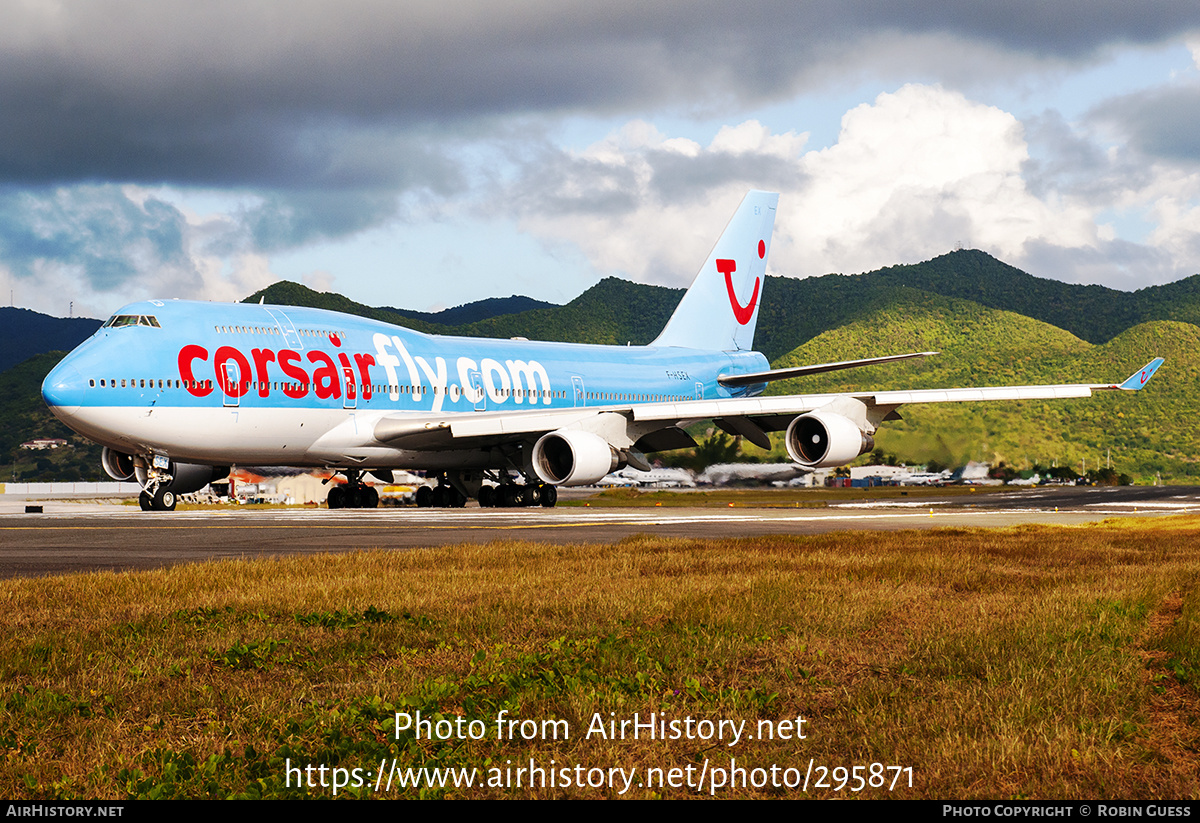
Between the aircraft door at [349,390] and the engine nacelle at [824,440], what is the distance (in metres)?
11.2

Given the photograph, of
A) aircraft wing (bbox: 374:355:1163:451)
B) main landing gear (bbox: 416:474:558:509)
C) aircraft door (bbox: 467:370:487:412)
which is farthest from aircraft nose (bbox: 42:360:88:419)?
main landing gear (bbox: 416:474:558:509)

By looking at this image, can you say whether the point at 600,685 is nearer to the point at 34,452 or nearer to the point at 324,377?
the point at 324,377

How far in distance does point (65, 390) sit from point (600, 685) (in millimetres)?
21928

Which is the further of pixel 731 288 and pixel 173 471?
pixel 731 288

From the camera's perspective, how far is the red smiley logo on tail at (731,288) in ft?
143

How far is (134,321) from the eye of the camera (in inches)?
1013

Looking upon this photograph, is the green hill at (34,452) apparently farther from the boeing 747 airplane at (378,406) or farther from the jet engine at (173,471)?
the boeing 747 airplane at (378,406)

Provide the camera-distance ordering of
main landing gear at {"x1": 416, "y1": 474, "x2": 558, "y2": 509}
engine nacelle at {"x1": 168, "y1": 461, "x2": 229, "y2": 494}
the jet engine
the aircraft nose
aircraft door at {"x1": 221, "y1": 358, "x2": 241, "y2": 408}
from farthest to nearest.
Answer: main landing gear at {"x1": 416, "y1": 474, "x2": 558, "y2": 509}, engine nacelle at {"x1": 168, "y1": 461, "x2": 229, "y2": 494}, the jet engine, aircraft door at {"x1": 221, "y1": 358, "x2": 241, "y2": 408}, the aircraft nose

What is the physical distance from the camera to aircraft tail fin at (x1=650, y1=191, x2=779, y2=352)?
141 feet

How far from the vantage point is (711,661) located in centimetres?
643

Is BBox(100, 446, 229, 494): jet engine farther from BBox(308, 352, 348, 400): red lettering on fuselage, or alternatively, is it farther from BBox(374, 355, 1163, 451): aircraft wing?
BBox(374, 355, 1163, 451): aircraft wing

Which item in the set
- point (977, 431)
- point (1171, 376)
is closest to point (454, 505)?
point (977, 431)

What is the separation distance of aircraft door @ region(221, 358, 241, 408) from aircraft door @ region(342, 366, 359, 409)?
301cm

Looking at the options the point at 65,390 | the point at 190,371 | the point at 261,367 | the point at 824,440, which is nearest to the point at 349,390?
the point at 261,367
